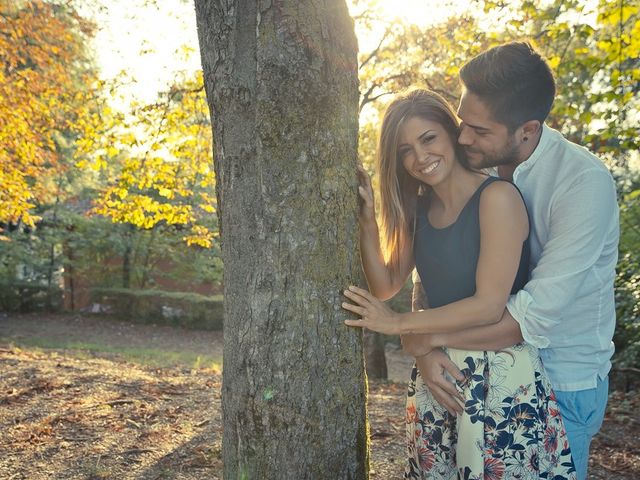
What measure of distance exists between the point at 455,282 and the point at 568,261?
0.43 meters

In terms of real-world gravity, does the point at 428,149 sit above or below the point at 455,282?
above

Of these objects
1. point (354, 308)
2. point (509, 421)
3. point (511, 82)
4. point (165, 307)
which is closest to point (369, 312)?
point (354, 308)

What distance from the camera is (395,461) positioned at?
12.8 feet

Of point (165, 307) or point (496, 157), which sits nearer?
point (496, 157)

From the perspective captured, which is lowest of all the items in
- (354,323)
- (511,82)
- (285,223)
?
(354,323)

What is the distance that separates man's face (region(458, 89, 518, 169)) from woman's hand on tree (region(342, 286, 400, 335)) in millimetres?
680

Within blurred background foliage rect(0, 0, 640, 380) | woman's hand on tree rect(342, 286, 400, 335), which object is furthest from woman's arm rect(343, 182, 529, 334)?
blurred background foliage rect(0, 0, 640, 380)

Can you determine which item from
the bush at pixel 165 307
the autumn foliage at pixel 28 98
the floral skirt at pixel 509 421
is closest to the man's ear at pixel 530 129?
the floral skirt at pixel 509 421

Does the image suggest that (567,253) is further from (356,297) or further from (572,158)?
(356,297)

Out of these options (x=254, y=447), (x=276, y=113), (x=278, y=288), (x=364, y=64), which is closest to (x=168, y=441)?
(x=254, y=447)

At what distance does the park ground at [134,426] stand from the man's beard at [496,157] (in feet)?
7.14

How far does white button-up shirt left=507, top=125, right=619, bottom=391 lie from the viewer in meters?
2.06

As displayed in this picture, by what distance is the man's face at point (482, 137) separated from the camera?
89.1 inches

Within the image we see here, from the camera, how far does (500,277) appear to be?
82.4 inches
